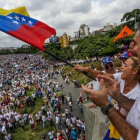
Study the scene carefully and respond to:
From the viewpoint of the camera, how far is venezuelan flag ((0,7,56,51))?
4.23 metres

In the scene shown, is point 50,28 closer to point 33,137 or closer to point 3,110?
point 33,137

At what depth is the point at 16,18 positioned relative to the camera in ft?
15.9

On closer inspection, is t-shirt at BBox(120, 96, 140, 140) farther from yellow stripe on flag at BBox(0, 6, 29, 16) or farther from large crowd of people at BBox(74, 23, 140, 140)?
yellow stripe on flag at BBox(0, 6, 29, 16)

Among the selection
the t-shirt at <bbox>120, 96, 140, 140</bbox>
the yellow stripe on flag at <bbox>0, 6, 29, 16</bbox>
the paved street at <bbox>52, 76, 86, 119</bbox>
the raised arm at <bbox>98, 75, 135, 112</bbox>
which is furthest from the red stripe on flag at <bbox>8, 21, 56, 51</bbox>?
the paved street at <bbox>52, 76, 86, 119</bbox>

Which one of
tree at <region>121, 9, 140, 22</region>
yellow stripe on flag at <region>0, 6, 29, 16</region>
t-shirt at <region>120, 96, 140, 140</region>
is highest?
tree at <region>121, 9, 140, 22</region>

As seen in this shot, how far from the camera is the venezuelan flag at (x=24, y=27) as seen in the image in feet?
13.9

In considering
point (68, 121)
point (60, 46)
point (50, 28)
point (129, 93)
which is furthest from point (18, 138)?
point (60, 46)

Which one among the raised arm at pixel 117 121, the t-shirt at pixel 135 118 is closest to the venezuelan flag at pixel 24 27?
the raised arm at pixel 117 121

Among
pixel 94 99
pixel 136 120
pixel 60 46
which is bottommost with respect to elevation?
pixel 136 120

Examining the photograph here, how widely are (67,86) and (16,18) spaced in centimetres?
1905

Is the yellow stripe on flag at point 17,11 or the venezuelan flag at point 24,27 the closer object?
the venezuelan flag at point 24,27

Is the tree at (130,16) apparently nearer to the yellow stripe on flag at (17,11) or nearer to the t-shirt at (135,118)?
the yellow stripe on flag at (17,11)

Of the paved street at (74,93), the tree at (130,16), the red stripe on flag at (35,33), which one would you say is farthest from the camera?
the tree at (130,16)

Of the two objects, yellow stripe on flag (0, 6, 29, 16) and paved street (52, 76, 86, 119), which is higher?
yellow stripe on flag (0, 6, 29, 16)
